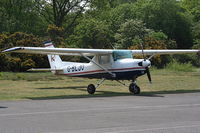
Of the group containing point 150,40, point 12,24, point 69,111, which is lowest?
point 69,111

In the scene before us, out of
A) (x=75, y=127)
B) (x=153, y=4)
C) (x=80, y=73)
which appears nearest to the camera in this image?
(x=75, y=127)

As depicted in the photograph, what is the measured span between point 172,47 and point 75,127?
1573 inches

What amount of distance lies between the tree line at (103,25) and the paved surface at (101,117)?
2221cm

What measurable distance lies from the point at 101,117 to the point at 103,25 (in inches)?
1499

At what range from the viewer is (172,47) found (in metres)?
47.9

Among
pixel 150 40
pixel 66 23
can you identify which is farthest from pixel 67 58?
pixel 66 23

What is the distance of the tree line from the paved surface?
72.9 ft

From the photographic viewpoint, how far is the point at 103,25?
48.5 metres

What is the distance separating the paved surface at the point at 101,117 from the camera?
895cm

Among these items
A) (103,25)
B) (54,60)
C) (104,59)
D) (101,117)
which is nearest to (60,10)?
(103,25)

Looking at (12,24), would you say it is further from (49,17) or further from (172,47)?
(172,47)

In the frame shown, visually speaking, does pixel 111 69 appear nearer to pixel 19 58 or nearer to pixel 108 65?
pixel 108 65

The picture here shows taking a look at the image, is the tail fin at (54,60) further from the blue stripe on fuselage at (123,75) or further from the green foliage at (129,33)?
the green foliage at (129,33)

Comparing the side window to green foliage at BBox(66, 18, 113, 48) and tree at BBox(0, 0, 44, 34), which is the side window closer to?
green foliage at BBox(66, 18, 113, 48)
